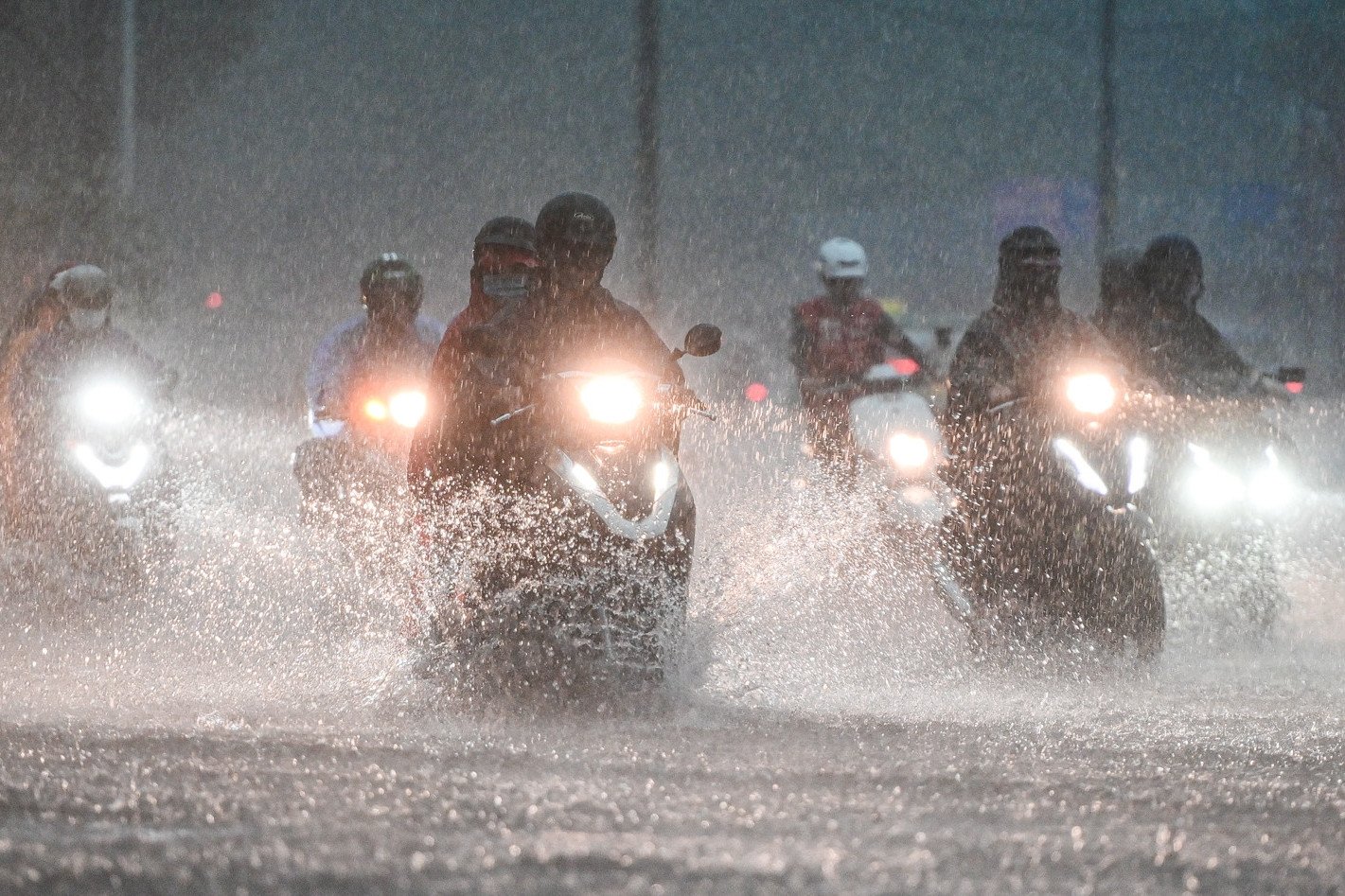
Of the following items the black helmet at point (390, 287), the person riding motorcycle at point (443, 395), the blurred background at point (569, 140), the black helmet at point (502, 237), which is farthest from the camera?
the blurred background at point (569, 140)

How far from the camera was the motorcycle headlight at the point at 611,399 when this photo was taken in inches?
258

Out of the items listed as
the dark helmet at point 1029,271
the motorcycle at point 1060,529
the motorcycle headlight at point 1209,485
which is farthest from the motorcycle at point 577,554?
the motorcycle headlight at point 1209,485

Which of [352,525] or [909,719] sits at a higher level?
[352,525]

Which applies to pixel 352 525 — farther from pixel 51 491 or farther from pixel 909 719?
pixel 909 719

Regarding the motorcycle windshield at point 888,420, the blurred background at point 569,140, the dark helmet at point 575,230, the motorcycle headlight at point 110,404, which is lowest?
the motorcycle windshield at point 888,420

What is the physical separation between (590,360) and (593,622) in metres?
0.91

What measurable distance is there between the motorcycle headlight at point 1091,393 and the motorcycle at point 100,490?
4.33 meters

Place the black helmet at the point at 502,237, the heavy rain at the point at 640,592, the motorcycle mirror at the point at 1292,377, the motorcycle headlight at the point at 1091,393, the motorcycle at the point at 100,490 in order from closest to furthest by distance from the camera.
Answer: the heavy rain at the point at 640,592 < the motorcycle headlight at the point at 1091,393 < the motorcycle mirror at the point at 1292,377 < the black helmet at the point at 502,237 < the motorcycle at the point at 100,490

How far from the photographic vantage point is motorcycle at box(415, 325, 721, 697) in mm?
6316

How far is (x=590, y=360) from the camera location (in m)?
6.77

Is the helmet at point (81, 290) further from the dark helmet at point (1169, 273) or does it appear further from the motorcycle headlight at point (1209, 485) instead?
the motorcycle headlight at point (1209, 485)

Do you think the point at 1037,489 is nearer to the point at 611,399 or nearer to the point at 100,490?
the point at 611,399

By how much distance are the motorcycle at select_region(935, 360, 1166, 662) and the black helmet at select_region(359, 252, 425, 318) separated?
3436 mm

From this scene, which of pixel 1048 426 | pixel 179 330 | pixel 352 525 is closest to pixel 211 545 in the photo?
pixel 352 525
